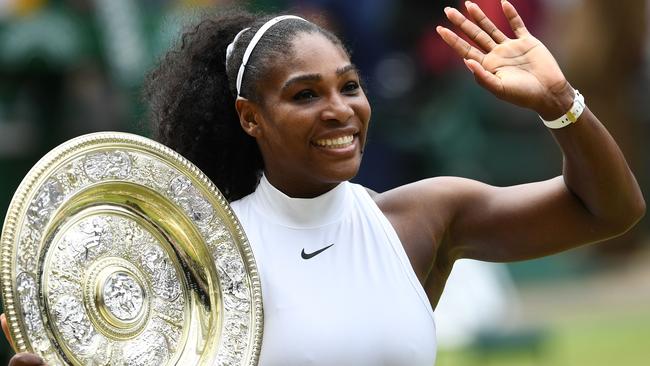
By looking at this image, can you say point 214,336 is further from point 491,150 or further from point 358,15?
point 491,150

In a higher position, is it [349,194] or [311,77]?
[311,77]

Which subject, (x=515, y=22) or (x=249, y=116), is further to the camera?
(x=249, y=116)

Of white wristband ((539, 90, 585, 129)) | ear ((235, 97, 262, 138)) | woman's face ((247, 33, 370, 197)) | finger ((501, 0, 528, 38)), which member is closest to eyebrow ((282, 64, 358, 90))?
woman's face ((247, 33, 370, 197))

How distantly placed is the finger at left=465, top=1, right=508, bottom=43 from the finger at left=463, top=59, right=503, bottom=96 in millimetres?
129

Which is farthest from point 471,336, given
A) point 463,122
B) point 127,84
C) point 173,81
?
point 173,81

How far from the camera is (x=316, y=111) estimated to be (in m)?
3.58

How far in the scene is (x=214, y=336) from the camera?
354cm

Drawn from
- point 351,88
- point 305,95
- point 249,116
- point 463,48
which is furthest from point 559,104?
point 249,116

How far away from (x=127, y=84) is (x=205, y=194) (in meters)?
5.92

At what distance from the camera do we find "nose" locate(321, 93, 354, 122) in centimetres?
357

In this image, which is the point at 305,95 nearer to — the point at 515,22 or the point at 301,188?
the point at 301,188

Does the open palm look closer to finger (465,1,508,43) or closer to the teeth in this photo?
finger (465,1,508,43)

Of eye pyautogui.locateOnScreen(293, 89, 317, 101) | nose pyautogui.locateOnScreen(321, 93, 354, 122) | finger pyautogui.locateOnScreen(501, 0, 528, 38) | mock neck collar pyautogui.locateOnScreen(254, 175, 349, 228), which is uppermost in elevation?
eye pyautogui.locateOnScreen(293, 89, 317, 101)

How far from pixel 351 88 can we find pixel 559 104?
499mm
